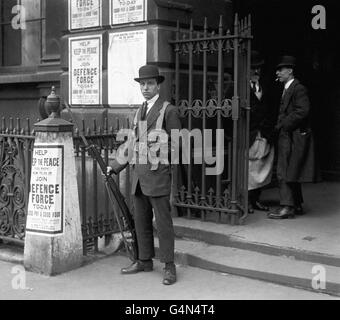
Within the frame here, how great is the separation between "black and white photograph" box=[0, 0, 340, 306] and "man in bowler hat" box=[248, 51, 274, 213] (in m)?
0.02

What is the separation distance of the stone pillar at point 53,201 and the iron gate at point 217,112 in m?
1.58

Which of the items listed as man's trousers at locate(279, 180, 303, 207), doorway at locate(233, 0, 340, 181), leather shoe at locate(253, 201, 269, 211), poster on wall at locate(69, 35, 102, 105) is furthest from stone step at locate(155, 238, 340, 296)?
doorway at locate(233, 0, 340, 181)

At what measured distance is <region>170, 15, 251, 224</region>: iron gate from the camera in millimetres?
6434

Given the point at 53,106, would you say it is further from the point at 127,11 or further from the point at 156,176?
the point at 127,11

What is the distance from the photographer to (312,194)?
27.6ft

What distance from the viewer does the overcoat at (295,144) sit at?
6699mm

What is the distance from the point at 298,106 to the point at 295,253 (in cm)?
186

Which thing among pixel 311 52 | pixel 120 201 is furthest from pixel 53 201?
pixel 311 52

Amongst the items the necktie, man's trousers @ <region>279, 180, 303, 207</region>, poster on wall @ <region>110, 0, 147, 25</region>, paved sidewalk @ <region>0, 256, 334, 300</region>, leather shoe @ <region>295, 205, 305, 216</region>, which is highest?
poster on wall @ <region>110, 0, 147, 25</region>

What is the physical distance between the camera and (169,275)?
535cm

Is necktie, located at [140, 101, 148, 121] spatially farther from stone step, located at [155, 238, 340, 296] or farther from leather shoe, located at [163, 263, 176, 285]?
stone step, located at [155, 238, 340, 296]

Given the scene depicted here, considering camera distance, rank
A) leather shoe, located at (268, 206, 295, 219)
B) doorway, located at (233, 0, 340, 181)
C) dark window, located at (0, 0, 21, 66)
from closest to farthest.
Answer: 1. leather shoe, located at (268, 206, 295, 219)
2. doorway, located at (233, 0, 340, 181)
3. dark window, located at (0, 0, 21, 66)
